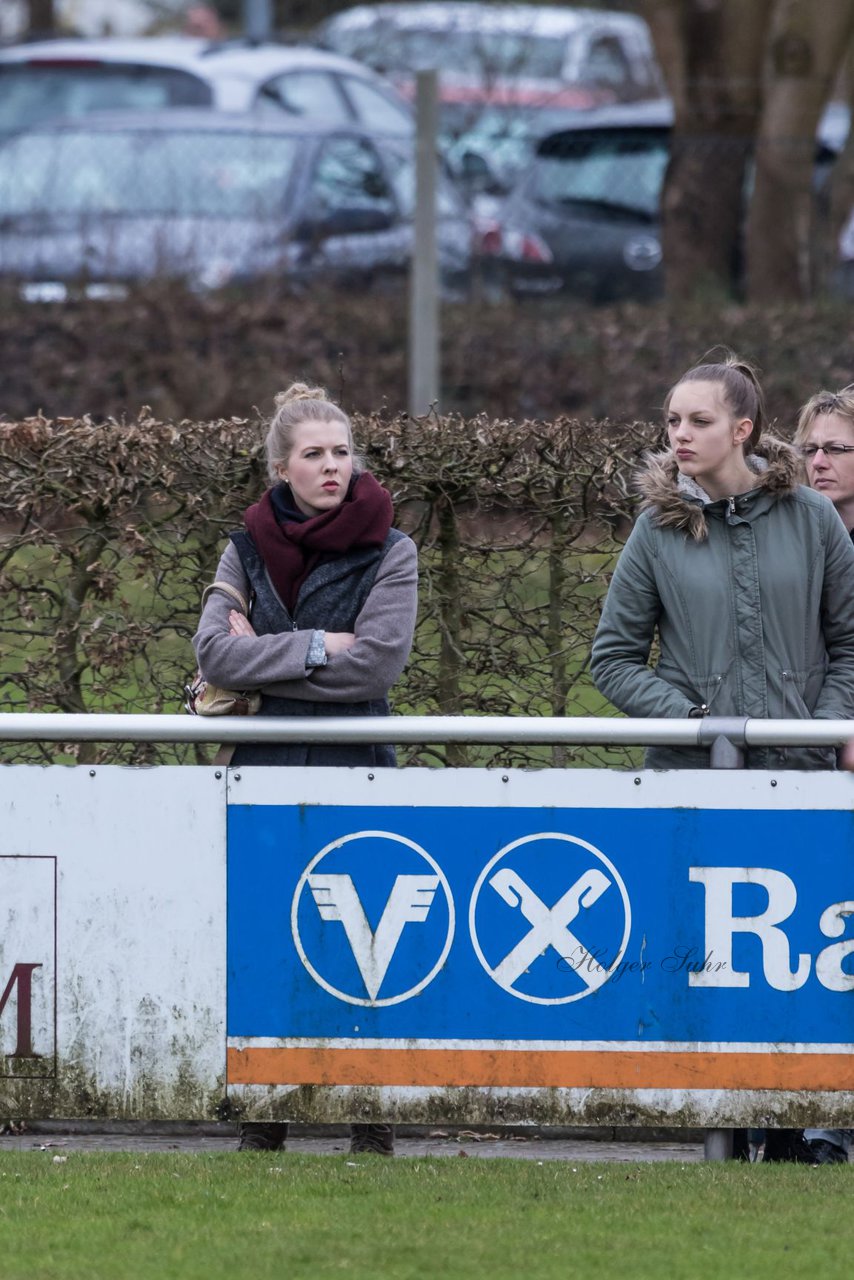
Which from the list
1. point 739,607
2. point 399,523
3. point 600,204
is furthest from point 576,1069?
point 600,204

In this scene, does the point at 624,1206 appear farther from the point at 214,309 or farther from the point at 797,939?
the point at 214,309

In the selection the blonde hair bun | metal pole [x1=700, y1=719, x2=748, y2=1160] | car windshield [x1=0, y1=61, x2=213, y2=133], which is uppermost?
car windshield [x1=0, y1=61, x2=213, y2=133]

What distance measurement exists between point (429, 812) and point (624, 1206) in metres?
1.03

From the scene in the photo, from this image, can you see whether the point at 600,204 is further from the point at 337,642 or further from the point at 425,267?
the point at 337,642

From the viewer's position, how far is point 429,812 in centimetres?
543

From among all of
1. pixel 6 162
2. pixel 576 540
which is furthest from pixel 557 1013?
pixel 6 162

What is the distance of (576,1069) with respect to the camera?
543 centimetres

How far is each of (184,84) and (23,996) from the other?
11.2m

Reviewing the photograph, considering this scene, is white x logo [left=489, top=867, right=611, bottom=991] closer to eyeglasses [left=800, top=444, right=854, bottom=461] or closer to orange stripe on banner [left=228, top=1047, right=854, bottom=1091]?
orange stripe on banner [left=228, top=1047, right=854, bottom=1091]

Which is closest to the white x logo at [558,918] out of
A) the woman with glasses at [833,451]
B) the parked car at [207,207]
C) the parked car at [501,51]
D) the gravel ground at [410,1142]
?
the gravel ground at [410,1142]


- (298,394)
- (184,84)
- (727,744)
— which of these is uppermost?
(184,84)

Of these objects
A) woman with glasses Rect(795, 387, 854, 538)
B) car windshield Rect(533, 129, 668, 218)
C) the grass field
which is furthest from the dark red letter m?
car windshield Rect(533, 129, 668, 218)

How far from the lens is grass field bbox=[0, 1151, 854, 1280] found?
4.60m

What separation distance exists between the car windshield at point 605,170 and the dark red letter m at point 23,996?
9.97m
